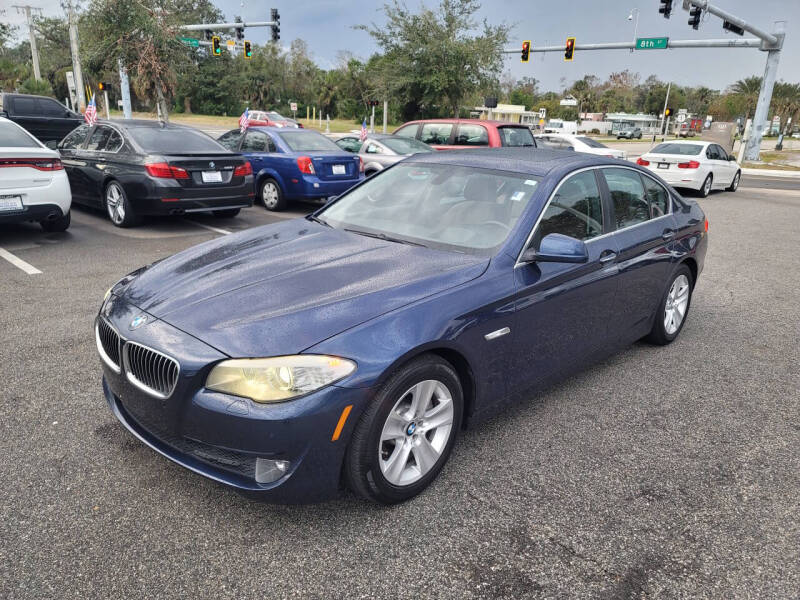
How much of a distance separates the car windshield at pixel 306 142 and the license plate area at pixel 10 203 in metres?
4.65

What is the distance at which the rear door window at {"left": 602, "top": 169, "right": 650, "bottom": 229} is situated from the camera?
13.3 ft

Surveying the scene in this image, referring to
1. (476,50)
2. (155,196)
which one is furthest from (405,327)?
(476,50)

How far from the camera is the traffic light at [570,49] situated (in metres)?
27.6

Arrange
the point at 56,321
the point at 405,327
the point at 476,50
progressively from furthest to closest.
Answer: the point at 476,50 < the point at 56,321 < the point at 405,327

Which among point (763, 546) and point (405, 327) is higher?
point (405, 327)

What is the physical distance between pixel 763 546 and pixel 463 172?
8.34 feet

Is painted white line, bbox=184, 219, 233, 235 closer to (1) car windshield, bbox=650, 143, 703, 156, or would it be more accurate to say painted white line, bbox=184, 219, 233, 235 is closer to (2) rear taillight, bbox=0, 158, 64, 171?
(2) rear taillight, bbox=0, 158, 64, 171

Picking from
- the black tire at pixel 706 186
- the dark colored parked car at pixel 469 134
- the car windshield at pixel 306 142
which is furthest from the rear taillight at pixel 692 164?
the car windshield at pixel 306 142

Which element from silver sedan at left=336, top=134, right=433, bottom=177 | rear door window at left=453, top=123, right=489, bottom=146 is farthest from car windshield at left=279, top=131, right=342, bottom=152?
rear door window at left=453, top=123, right=489, bottom=146

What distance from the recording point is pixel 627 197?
4211 millimetres

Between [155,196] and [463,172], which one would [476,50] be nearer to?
[155,196]

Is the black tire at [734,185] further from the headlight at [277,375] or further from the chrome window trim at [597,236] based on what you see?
the headlight at [277,375]

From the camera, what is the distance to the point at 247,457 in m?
2.38

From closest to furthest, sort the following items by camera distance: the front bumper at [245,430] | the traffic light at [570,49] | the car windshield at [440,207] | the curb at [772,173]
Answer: the front bumper at [245,430], the car windshield at [440,207], the curb at [772,173], the traffic light at [570,49]
